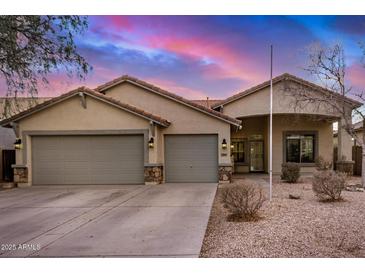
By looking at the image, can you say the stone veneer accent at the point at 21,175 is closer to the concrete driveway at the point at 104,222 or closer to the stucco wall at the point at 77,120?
the stucco wall at the point at 77,120

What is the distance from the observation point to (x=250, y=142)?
19.9 metres

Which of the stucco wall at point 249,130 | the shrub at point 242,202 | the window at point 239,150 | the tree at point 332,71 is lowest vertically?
the shrub at point 242,202

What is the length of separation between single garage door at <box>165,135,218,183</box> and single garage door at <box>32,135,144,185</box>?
4.79 feet

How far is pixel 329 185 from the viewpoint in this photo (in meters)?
9.35

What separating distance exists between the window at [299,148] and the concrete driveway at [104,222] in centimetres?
908

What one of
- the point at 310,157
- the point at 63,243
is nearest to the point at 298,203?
the point at 63,243

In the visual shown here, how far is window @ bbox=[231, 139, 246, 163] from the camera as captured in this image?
20.0 meters

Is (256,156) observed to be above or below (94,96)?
below

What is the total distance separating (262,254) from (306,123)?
1480cm

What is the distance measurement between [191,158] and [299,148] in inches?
298

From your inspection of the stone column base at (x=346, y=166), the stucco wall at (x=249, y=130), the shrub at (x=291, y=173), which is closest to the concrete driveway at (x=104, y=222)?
the shrub at (x=291, y=173)

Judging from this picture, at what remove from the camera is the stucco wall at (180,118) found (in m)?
14.2

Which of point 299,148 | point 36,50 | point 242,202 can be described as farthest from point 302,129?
point 36,50

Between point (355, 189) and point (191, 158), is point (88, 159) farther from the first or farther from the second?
point (355, 189)
